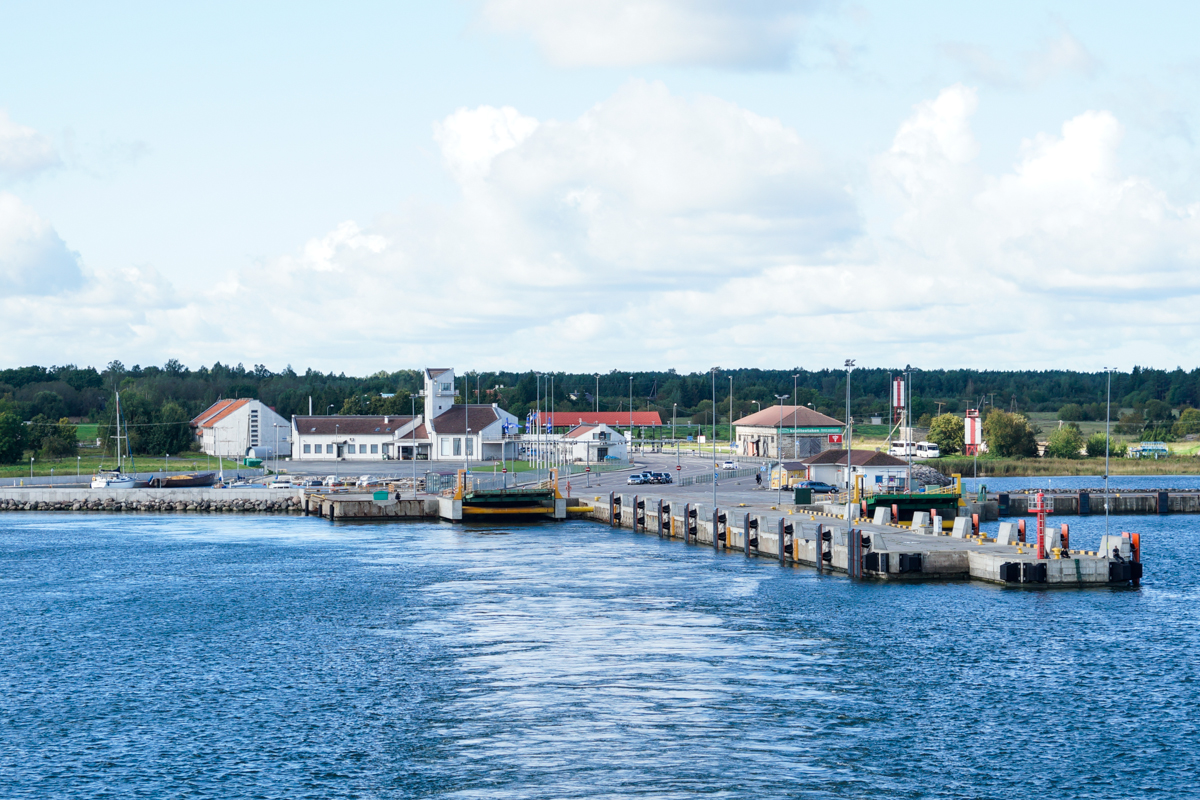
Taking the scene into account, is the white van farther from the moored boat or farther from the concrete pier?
the concrete pier

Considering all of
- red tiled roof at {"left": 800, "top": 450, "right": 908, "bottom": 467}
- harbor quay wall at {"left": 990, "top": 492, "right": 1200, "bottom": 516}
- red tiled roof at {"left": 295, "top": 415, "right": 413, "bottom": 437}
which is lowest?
harbor quay wall at {"left": 990, "top": 492, "right": 1200, "bottom": 516}

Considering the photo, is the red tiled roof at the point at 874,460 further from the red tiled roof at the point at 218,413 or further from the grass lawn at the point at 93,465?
the red tiled roof at the point at 218,413

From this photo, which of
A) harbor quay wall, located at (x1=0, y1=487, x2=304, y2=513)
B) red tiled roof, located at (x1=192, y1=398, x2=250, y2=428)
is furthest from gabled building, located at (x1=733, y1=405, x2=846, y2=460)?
red tiled roof, located at (x1=192, y1=398, x2=250, y2=428)

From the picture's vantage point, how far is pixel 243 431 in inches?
7096

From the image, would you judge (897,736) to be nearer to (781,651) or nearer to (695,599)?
(781,651)

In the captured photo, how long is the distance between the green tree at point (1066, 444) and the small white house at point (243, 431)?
116230 mm

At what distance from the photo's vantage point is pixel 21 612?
206 feet

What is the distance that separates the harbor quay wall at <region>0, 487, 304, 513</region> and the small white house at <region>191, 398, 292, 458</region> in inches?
1979

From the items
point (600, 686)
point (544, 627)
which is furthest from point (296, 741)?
point (544, 627)

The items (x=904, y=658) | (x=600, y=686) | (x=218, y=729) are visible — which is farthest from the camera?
(x=904, y=658)

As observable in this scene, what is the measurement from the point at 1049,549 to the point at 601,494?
58.3 m

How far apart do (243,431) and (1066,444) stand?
12181 centimetres

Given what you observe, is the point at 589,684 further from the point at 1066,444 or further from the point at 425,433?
the point at 1066,444

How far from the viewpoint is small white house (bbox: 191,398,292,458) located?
18012cm
